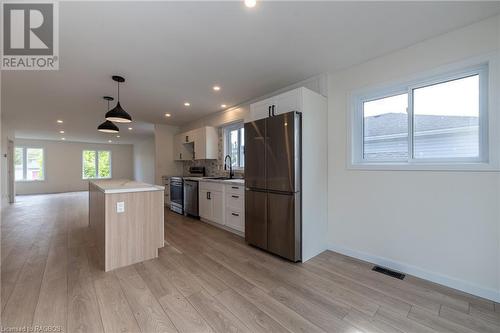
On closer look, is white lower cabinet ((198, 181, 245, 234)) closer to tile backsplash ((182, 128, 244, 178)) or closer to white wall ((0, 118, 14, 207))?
tile backsplash ((182, 128, 244, 178))

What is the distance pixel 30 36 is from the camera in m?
2.06

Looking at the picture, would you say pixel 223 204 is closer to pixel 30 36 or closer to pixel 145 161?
pixel 30 36

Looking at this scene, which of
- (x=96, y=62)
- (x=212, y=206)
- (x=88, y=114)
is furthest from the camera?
(x=88, y=114)

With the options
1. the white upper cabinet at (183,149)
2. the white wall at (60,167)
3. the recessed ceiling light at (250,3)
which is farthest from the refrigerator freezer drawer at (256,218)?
the white wall at (60,167)

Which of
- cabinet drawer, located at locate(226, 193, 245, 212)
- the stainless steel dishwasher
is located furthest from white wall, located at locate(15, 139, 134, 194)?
cabinet drawer, located at locate(226, 193, 245, 212)

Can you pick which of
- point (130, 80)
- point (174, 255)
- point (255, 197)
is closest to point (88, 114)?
point (130, 80)

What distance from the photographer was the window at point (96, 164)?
10.6m

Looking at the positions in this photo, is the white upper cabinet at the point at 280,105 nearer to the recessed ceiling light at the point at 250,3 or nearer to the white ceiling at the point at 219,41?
the white ceiling at the point at 219,41

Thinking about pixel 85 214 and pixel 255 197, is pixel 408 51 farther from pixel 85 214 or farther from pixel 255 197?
pixel 85 214

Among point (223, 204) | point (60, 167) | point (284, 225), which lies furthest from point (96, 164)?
point (284, 225)

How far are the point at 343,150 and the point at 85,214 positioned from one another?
6122 millimetres

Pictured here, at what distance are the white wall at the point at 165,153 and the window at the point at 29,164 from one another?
24.7 feet

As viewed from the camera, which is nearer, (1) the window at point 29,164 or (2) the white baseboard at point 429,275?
(2) the white baseboard at point 429,275

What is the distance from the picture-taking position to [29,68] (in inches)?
107
